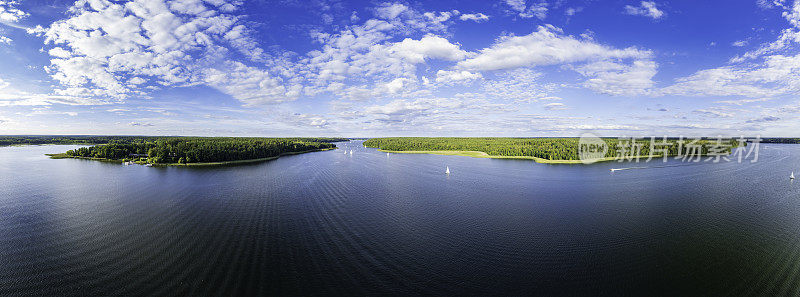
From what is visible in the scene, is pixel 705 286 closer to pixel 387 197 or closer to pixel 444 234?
pixel 444 234

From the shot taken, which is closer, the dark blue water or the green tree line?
the dark blue water

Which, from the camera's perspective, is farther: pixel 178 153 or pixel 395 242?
pixel 178 153

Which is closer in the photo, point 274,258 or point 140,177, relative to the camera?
point 274,258

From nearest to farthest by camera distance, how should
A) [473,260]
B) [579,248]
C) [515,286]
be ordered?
[515,286] < [473,260] < [579,248]

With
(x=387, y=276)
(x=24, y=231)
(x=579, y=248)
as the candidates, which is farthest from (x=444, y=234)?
(x=24, y=231)

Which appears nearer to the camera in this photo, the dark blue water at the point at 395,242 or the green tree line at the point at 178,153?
the dark blue water at the point at 395,242

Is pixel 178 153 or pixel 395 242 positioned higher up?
pixel 178 153

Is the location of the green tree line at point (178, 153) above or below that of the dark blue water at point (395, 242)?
above

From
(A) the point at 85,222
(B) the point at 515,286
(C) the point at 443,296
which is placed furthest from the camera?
(A) the point at 85,222
